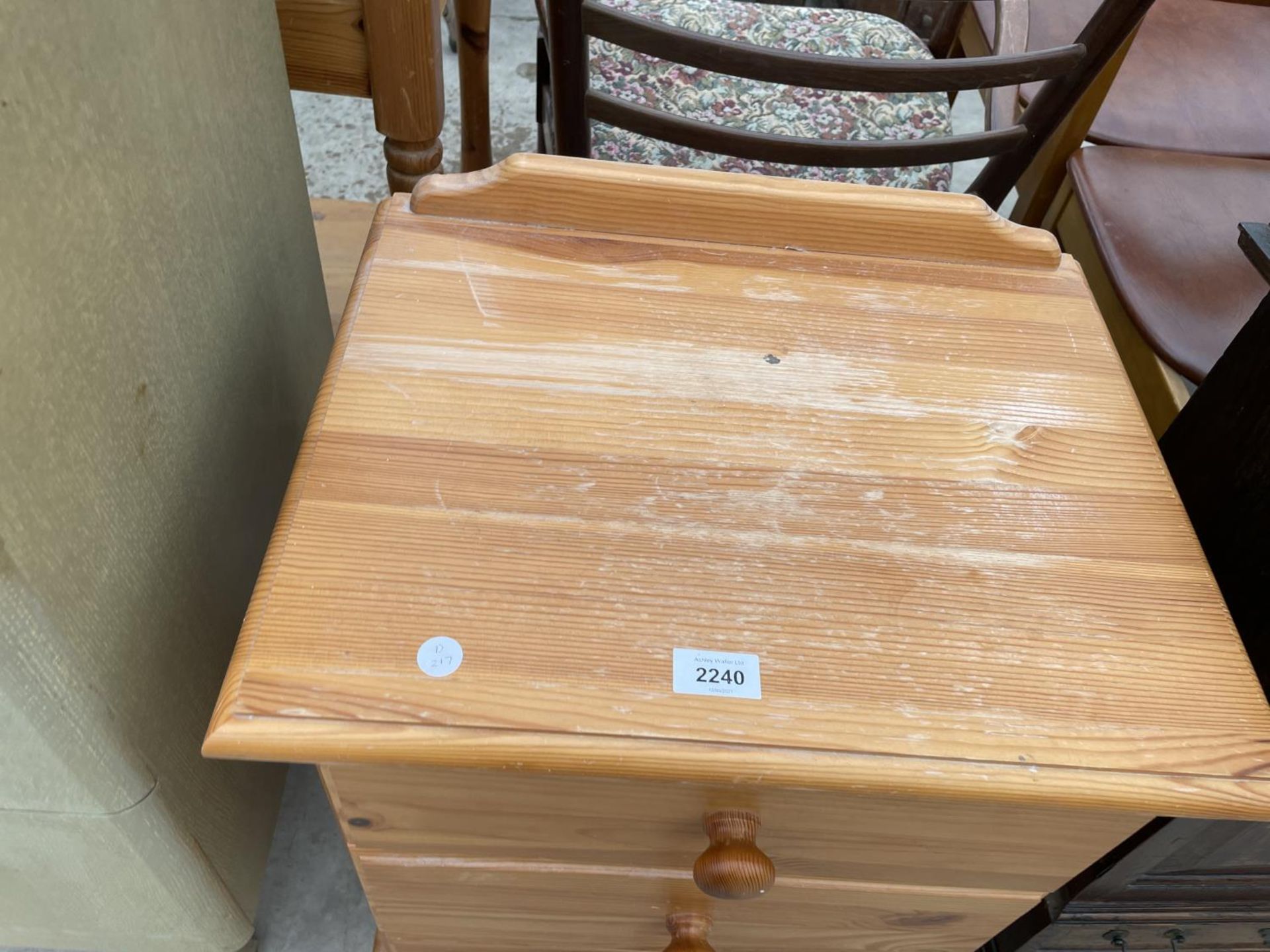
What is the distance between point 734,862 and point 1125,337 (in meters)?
0.76

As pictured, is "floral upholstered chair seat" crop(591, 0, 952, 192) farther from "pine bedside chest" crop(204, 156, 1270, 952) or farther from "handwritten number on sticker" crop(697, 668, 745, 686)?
"handwritten number on sticker" crop(697, 668, 745, 686)

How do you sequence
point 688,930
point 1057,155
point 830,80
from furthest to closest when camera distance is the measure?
1. point 1057,155
2. point 830,80
3. point 688,930

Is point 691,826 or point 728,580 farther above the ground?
point 728,580

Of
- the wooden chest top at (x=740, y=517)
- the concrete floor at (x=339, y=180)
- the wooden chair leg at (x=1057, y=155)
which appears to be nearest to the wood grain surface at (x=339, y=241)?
the concrete floor at (x=339, y=180)

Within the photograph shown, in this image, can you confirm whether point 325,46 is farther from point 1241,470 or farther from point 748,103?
point 1241,470

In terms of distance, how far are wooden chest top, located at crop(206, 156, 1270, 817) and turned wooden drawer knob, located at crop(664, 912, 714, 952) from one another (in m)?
0.25

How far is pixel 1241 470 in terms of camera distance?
1.96ft

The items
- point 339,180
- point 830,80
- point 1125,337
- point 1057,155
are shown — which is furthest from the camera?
point 339,180

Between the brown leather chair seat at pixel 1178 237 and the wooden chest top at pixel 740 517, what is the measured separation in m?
0.36

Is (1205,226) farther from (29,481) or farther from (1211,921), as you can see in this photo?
(29,481)

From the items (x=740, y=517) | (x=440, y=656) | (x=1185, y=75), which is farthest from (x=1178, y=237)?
(x=440, y=656)

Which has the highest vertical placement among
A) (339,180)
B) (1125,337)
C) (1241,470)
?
(1241,470)

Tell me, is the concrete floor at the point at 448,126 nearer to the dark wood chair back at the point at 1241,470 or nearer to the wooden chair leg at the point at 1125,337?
the wooden chair leg at the point at 1125,337

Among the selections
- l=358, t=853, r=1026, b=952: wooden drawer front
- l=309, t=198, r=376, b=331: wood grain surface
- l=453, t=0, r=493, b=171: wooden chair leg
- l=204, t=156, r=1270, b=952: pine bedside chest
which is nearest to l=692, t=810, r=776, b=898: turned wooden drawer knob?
l=204, t=156, r=1270, b=952: pine bedside chest
